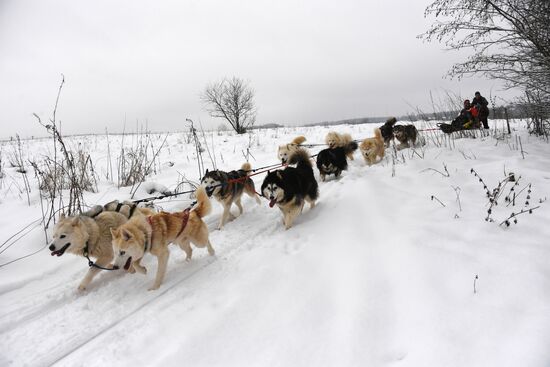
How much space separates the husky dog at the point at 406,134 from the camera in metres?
8.66

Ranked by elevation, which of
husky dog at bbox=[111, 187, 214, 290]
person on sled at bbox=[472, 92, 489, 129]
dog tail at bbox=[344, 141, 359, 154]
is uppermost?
person on sled at bbox=[472, 92, 489, 129]

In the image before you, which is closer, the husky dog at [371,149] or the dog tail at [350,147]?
the husky dog at [371,149]

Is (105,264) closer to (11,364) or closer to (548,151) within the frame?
(11,364)

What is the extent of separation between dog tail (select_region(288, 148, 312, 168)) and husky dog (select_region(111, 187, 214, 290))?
2140 millimetres

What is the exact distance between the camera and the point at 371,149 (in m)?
7.65

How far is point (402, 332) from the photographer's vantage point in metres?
2.05

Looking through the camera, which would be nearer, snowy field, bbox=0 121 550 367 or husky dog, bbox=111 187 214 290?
snowy field, bbox=0 121 550 367

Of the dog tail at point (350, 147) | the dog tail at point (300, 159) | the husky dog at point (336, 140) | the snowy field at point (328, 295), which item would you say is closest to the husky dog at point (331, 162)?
→ the husky dog at point (336, 140)

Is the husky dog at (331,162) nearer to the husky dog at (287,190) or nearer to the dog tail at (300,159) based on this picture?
the dog tail at (300,159)

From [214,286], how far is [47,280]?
2026mm

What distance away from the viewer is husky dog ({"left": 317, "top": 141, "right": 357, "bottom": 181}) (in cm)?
666

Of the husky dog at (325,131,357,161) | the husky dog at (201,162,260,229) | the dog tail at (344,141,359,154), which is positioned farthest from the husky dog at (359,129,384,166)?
the husky dog at (201,162,260,229)

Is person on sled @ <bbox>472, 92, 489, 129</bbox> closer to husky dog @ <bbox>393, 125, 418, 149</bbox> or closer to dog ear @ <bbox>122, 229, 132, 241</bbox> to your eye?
husky dog @ <bbox>393, 125, 418, 149</bbox>

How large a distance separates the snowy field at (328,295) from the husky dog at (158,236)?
0.86 ft
